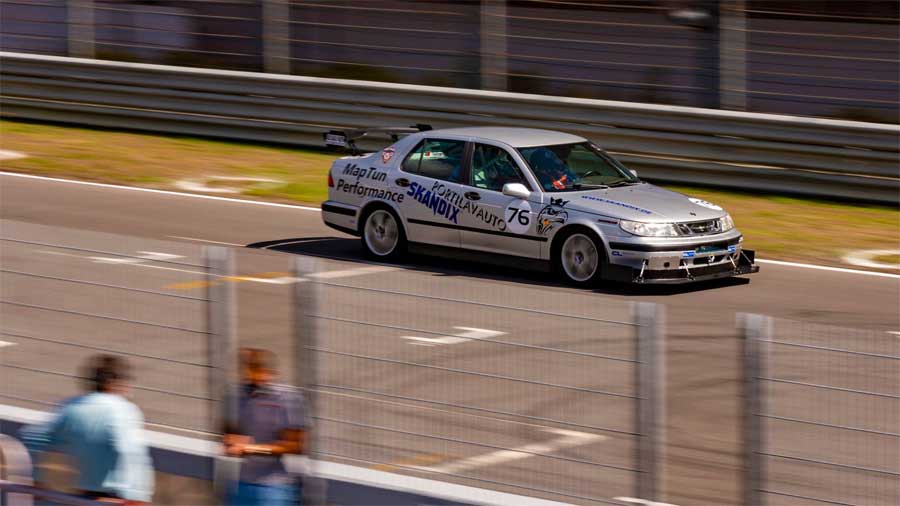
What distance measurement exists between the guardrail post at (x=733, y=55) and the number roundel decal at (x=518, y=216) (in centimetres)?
597

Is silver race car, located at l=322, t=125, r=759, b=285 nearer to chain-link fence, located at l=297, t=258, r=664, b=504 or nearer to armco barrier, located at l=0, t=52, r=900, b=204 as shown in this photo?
armco barrier, located at l=0, t=52, r=900, b=204

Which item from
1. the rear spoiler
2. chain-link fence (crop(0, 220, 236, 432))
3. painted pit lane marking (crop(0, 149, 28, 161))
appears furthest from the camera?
painted pit lane marking (crop(0, 149, 28, 161))

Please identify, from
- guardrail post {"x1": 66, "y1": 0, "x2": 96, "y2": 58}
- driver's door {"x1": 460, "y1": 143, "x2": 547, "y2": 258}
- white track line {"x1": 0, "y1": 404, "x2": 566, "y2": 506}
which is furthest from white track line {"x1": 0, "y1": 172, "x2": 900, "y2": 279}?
white track line {"x1": 0, "y1": 404, "x2": 566, "y2": 506}

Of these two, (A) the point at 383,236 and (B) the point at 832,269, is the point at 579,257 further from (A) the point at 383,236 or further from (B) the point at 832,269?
(B) the point at 832,269

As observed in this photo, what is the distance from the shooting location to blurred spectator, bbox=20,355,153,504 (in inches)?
239

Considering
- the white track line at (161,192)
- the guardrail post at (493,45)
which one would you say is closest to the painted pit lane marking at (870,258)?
the white track line at (161,192)

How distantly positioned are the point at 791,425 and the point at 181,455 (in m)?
3.12

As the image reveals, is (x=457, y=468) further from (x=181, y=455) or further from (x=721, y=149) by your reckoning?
(x=721, y=149)

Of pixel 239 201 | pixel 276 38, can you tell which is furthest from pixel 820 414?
pixel 276 38

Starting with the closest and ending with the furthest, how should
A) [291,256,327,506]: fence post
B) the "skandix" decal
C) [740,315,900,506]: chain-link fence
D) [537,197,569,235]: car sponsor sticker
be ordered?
[740,315,900,506]: chain-link fence < [291,256,327,506]: fence post < [537,197,569,235]: car sponsor sticker < the "skandix" decal

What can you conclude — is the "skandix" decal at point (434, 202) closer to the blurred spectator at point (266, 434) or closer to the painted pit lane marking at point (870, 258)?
the painted pit lane marking at point (870, 258)

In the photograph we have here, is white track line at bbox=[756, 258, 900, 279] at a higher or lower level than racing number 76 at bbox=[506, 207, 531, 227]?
lower

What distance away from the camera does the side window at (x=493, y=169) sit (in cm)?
1345

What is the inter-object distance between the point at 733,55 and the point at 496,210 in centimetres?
603
